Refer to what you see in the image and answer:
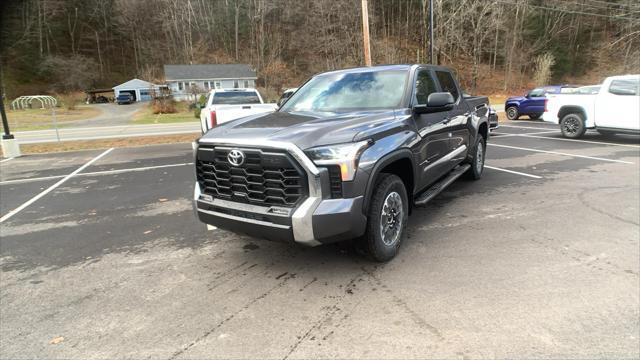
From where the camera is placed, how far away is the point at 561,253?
4.07 metres

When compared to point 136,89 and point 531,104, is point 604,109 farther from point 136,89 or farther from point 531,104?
point 136,89

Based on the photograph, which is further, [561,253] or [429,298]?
[561,253]

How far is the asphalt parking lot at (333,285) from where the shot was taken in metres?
2.75

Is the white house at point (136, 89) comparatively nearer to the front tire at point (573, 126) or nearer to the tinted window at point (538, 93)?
the tinted window at point (538, 93)

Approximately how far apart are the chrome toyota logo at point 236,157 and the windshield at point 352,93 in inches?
55.7

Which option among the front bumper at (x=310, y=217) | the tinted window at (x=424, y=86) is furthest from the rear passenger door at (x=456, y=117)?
the front bumper at (x=310, y=217)

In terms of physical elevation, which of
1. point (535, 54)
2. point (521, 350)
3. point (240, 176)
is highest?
point (535, 54)

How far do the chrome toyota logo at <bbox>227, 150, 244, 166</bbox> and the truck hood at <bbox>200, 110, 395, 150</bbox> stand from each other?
0.13 metres

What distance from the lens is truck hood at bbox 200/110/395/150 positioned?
11.0 feet

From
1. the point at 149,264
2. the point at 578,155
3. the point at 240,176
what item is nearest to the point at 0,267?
the point at 149,264

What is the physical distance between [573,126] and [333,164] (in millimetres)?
11716

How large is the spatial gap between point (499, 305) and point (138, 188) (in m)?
6.66

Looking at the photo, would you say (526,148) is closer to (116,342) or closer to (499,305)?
(499,305)

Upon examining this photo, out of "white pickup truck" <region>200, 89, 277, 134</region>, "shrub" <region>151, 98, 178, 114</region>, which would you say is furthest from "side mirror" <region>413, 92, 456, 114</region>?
"shrub" <region>151, 98, 178, 114</region>
